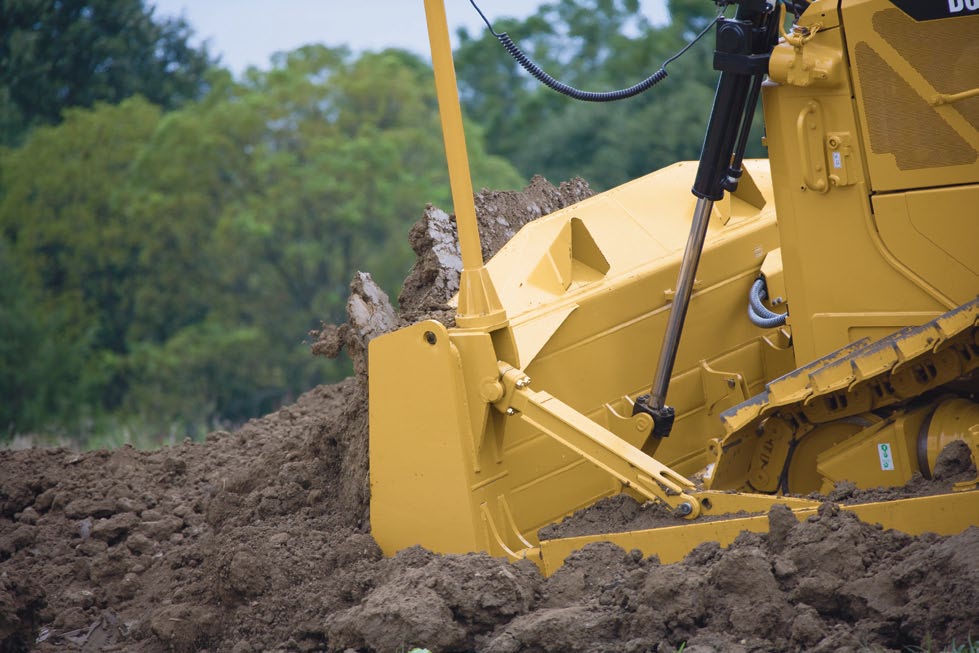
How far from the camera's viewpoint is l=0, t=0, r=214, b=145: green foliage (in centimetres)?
2316

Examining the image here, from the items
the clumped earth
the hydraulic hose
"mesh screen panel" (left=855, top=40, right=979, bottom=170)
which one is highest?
"mesh screen panel" (left=855, top=40, right=979, bottom=170)

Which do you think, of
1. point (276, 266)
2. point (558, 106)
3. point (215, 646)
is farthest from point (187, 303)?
point (215, 646)

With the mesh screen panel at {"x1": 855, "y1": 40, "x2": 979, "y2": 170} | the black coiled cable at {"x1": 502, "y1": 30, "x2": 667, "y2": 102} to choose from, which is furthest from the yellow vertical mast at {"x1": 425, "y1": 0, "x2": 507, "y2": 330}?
the mesh screen panel at {"x1": 855, "y1": 40, "x2": 979, "y2": 170}

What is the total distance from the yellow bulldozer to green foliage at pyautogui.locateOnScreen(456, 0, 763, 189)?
53.6ft

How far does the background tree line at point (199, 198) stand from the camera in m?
22.3

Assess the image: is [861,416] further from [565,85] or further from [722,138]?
[565,85]

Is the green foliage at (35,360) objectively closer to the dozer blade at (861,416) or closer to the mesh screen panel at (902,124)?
the dozer blade at (861,416)

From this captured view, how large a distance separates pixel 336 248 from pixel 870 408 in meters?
19.5

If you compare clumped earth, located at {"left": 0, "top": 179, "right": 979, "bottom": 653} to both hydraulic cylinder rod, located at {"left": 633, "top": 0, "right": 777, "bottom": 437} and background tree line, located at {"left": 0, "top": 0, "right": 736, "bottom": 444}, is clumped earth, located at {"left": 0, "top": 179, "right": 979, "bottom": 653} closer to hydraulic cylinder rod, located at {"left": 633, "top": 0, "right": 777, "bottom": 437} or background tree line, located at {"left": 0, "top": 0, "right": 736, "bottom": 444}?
hydraulic cylinder rod, located at {"left": 633, "top": 0, "right": 777, "bottom": 437}

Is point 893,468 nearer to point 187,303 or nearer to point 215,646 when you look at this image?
point 215,646

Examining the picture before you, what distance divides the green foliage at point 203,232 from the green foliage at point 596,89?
2.18 m

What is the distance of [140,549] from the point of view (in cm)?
562

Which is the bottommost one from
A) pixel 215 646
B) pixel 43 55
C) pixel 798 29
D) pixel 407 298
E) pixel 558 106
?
pixel 215 646

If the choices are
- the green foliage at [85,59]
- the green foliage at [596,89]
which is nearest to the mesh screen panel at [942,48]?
the green foliage at [596,89]
